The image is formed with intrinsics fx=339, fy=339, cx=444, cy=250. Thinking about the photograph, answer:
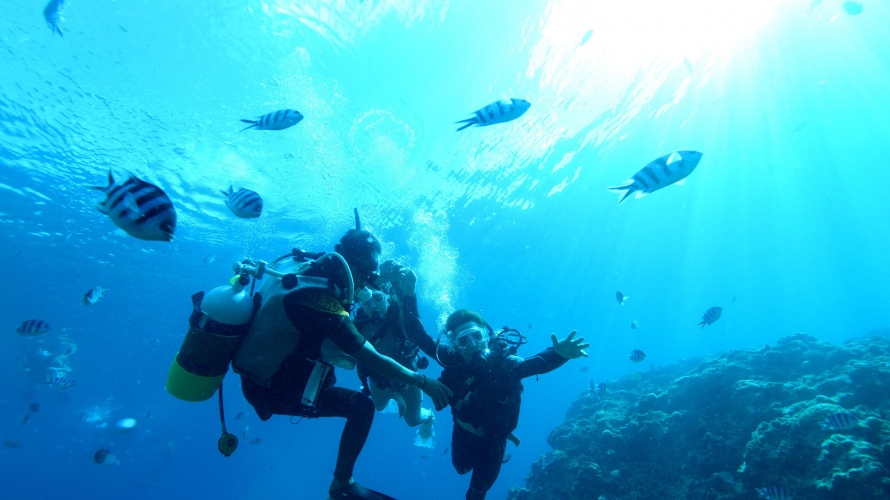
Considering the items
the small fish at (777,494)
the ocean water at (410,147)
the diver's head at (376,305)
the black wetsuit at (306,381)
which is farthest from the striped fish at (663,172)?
the small fish at (777,494)

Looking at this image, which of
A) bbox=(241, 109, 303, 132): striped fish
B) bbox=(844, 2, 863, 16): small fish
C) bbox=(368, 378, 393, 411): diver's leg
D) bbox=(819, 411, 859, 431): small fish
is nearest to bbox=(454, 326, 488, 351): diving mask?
bbox=(368, 378, 393, 411): diver's leg

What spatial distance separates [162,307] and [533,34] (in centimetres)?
3865

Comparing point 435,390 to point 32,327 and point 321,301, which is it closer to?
point 321,301

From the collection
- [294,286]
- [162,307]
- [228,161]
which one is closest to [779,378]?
[294,286]

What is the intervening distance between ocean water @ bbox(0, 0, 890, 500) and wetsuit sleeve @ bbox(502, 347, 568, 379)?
287 cm

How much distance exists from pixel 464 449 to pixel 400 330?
7.57 ft

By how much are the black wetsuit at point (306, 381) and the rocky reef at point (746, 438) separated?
9.41m

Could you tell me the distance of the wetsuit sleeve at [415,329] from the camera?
5.95 metres

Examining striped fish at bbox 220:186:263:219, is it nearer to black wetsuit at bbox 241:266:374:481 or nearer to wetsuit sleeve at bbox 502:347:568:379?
black wetsuit at bbox 241:266:374:481

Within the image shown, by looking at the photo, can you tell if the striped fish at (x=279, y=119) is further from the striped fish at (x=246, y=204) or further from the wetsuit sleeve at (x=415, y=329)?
the wetsuit sleeve at (x=415, y=329)

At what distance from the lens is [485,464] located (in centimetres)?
488

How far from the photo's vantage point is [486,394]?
4.62 meters

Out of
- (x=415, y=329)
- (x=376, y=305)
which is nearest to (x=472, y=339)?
(x=415, y=329)

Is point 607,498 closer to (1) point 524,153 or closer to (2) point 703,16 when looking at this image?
(1) point 524,153
